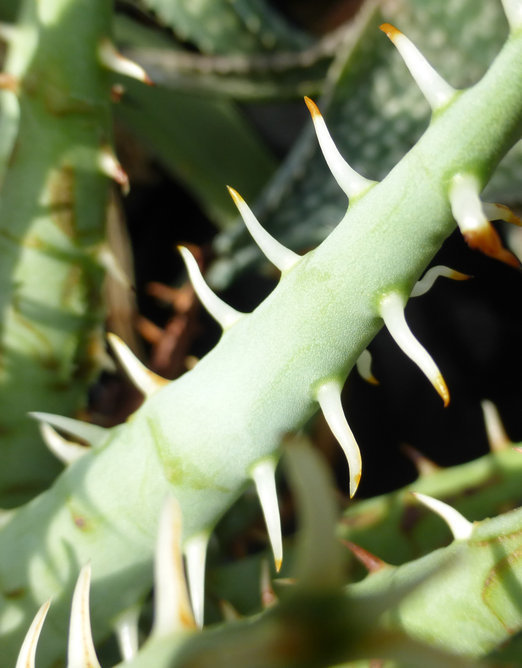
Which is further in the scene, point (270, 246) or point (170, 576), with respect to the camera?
point (270, 246)

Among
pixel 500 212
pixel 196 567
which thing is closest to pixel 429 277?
pixel 500 212

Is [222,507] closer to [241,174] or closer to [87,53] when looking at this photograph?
[87,53]

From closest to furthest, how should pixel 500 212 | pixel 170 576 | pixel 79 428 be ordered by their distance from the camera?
pixel 170 576 → pixel 500 212 → pixel 79 428

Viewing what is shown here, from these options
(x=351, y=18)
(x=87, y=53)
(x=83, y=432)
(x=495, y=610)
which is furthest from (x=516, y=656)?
(x=351, y=18)

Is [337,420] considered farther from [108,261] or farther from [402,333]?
[108,261]

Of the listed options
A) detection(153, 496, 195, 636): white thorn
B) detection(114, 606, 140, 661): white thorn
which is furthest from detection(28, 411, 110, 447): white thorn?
detection(153, 496, 195, 636): white thorn

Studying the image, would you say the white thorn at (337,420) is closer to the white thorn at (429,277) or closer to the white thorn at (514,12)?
the white thorn at (429,277)

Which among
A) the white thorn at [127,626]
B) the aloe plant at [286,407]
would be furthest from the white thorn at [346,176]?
the white thorn at [127,626]

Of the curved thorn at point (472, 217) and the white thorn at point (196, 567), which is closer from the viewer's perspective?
the curved thorn at point (472, 217)
